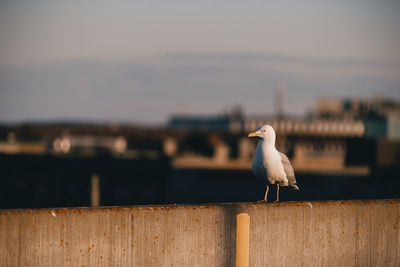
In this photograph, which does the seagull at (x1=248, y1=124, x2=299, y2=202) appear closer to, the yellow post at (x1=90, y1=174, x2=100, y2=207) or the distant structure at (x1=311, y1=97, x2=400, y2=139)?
the yellow post at (x1=90, y1=174, x2=100, y2=207)

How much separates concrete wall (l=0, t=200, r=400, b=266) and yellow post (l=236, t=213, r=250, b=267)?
0.21 ft

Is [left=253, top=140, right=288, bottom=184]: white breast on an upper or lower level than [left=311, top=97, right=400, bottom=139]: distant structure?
lower

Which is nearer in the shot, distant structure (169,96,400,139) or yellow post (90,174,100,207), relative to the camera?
yellow post (90,174,100,207)

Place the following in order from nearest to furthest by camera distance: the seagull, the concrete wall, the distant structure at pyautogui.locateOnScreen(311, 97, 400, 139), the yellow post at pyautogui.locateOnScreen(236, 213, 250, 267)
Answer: the concrete wall
the yellow post at pyautogui.locateOnScreen(236, 213, 250, 267)
the seagull
the distant structure at pyautogui.locateOnScreen(311, 97, 400, 139)

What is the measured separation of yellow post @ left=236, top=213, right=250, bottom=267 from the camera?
21.8 ft

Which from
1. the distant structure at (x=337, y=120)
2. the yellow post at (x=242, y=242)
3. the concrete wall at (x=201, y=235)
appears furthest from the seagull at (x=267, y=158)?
the distant structure at (x=337, y=120)

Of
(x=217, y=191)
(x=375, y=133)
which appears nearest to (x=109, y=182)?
(x=217, y=191)

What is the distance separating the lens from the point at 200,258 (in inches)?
258

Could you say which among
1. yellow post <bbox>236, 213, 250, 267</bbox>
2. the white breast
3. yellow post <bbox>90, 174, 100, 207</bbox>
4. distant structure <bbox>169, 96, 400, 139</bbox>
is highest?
distant structure <bbox>169, 96, 400, 139</bbox>

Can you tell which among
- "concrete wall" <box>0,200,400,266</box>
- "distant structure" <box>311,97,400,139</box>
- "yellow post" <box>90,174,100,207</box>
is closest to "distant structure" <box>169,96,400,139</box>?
"distant structure" <box>311,97,400,139</box>

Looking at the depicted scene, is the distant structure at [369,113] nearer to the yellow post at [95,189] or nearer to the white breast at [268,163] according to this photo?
the yellow post at [95,189]

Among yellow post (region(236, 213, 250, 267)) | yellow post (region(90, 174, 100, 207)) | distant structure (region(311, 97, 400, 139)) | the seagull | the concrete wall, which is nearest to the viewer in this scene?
the concrete wall

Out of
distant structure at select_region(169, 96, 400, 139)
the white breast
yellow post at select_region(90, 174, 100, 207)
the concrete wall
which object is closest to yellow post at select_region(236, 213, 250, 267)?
the concrete wall

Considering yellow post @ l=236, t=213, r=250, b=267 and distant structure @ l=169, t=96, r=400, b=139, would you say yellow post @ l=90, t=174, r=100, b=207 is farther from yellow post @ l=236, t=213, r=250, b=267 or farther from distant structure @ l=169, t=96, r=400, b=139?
distant structure @ l=169, t=96, r=400, b=139
